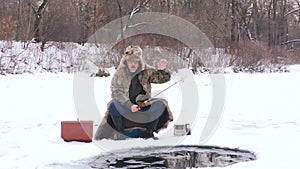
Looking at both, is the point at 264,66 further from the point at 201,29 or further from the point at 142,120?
the point at 142,120

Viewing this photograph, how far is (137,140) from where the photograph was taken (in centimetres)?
575

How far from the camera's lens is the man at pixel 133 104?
5.77m

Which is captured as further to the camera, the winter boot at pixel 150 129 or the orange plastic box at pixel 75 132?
the winter boot at pixel 150 129

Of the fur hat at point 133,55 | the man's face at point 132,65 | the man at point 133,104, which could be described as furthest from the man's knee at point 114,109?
the fur hat at point 133,55

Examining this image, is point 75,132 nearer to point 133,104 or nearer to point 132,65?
point 133,104

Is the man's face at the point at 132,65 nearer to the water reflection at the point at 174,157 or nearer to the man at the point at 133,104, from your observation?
the man at the point at 133,104

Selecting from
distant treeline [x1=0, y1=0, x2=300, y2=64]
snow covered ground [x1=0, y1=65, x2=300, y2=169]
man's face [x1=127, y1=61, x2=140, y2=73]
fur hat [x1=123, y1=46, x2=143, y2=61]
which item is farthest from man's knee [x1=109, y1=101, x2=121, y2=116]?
distant treeline [x1=0, y1=0, x2=300, y2=64]

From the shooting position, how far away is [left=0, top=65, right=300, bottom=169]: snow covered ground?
4.86 m

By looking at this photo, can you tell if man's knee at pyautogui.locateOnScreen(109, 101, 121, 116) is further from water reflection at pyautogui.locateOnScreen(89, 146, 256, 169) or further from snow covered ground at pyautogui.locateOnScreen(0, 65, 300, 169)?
water reflection at pyautogui.locateOnScreen(89, 146, 256, 169)

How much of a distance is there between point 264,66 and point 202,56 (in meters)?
Answer: 4.61

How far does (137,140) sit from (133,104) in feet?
1.47

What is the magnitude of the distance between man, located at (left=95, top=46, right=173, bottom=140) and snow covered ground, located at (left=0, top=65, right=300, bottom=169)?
0.18 m

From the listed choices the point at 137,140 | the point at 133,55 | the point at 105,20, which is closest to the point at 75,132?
the point at 137,140

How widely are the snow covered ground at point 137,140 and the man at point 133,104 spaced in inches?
7.2
